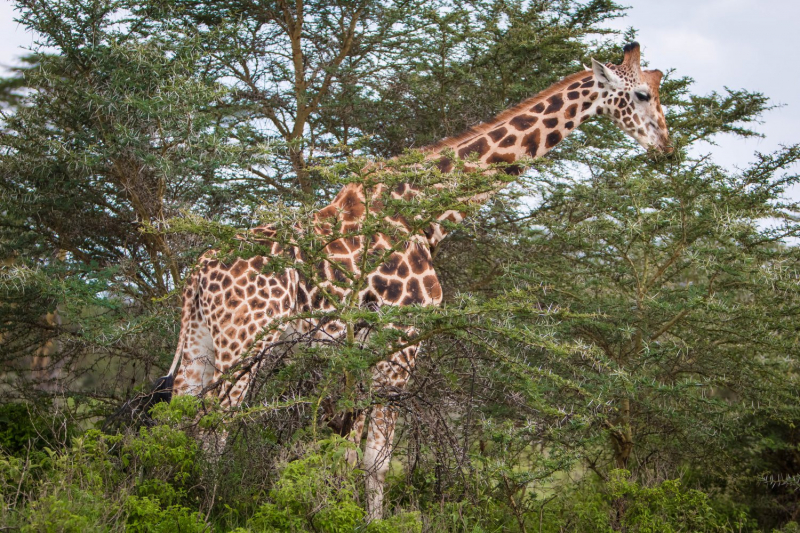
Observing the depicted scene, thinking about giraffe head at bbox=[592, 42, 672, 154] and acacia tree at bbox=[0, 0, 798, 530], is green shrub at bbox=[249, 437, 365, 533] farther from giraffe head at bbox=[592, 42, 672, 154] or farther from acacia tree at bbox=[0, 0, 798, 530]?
giraffe head at bbox=[592, 42, 672, 154]

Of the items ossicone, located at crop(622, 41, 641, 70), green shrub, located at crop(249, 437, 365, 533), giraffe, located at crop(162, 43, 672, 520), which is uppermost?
ossicone, located at crop(622, 41, 641, 70)

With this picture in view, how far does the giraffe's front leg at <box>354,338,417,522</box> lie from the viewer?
5.25m

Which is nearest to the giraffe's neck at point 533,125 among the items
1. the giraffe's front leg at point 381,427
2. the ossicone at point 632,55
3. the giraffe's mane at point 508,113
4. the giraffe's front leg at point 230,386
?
the giraffe's mane at point 508,113

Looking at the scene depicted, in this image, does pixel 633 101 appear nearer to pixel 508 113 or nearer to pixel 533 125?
pixel 533 125

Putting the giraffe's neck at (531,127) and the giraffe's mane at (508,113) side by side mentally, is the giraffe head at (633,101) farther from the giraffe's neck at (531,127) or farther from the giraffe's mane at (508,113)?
the giraffe's mane at (508,113)

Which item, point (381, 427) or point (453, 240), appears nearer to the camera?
point (381, 427)

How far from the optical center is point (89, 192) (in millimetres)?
8477

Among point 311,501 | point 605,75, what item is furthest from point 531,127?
point 311,501

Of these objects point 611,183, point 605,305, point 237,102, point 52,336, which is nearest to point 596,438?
point 605,305

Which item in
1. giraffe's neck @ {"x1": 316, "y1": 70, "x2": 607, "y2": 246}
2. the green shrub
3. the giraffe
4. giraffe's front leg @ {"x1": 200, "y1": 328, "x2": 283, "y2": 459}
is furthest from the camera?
giraffe's neck @ {"x1": 316, "y1": 70, "x2": 607, "y2": 246}

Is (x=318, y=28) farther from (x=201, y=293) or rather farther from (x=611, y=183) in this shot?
(x=201, y=293)

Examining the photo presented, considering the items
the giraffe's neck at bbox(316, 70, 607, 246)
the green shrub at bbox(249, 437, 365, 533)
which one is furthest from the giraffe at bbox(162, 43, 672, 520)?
the green shrub at bbox(249, 437, 365, 533)

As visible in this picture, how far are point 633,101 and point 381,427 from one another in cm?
360

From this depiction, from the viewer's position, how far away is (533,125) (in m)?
6.97
